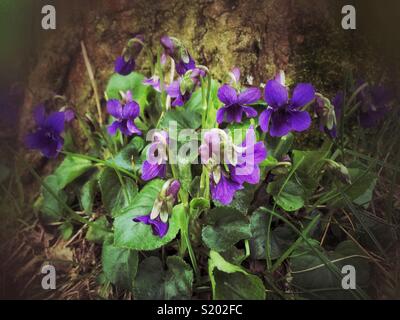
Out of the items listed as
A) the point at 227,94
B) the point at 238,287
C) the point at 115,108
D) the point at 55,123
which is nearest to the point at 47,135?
the point at 55,123

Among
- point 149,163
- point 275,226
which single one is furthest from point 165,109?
point 275,226

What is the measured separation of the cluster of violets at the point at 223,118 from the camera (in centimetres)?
75

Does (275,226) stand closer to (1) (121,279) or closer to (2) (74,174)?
(1) (121,279)

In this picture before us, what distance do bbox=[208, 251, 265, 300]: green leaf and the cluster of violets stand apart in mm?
108

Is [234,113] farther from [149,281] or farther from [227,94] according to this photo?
[149,281]

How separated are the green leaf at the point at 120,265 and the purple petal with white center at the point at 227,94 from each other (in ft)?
1.03

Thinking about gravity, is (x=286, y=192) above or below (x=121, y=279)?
above

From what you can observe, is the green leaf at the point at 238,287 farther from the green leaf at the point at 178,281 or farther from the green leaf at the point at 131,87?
the green leaf at the point at 131,87

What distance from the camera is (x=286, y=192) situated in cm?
88

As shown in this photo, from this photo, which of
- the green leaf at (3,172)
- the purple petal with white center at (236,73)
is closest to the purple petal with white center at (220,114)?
the purple petal with white center at (236,73)

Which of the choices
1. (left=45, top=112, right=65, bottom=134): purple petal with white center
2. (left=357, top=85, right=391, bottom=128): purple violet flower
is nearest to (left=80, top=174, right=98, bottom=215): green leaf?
(left=45, top=112, right=65, bottom=134): purple petal with white center

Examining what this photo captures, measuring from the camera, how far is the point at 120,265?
2.80ft
